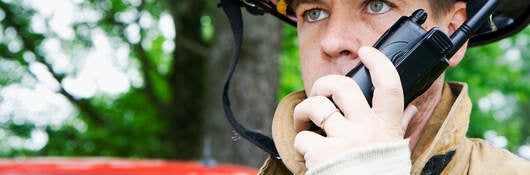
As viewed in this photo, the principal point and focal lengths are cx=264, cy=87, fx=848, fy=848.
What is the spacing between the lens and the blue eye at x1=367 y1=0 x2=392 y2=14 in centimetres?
190

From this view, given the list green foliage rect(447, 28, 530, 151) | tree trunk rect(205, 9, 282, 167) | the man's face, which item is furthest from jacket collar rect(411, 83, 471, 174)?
green foliage rect(447, 28, 530, 151)

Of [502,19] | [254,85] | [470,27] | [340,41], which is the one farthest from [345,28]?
[254,85]

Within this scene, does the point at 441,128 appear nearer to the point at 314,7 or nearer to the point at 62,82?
the point at 314,7

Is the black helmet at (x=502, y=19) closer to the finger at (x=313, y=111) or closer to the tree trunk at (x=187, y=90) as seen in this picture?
the finger at (x=313, y=111)

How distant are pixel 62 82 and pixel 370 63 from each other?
395 inches

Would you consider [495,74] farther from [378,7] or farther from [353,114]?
[353,114]

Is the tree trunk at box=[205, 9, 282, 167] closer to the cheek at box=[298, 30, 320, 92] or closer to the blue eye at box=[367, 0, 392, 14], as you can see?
the cheek at box=[298, 30, 320, 92]

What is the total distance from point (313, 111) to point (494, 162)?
56 centimetres

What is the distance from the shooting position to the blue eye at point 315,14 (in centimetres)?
198

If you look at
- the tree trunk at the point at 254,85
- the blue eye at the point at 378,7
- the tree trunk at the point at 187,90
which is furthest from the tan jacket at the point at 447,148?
the tree trunk at the point at 187,90

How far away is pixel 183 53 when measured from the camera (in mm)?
12016

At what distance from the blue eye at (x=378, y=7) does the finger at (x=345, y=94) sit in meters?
0.40

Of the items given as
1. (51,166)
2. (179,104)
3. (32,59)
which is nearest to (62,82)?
(32,59)

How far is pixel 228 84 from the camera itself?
239cm
